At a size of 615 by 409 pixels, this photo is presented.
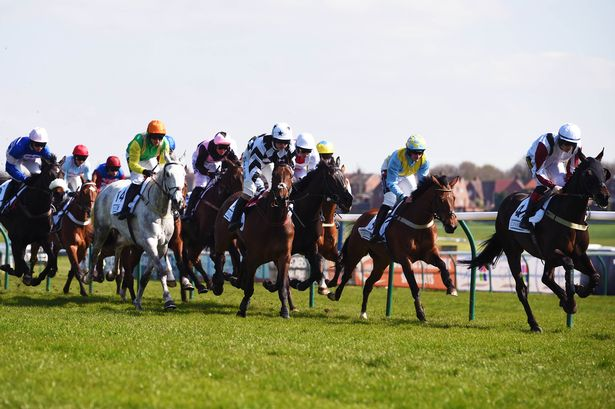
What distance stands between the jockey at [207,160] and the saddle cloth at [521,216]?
198 inches

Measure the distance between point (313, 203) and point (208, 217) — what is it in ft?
8.42

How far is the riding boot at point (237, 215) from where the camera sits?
530 inches

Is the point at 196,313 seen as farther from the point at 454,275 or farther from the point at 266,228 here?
the point at 454,275

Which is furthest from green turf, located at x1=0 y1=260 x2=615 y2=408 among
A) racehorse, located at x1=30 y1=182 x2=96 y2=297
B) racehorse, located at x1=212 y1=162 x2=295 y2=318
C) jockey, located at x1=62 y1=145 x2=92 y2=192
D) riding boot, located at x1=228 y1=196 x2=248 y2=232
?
jockey, located at x1=62 y1=145 x2=92 y2=192

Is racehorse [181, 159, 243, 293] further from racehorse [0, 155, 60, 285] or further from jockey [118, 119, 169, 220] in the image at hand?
racehorse [0, 155, 60, 285]

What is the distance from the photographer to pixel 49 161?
610 inches

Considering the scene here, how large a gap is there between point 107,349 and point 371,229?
629 cm

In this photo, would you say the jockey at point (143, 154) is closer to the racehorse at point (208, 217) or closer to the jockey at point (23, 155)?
the racehorse at point (208, 217)

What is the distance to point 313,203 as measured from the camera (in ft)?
44.6

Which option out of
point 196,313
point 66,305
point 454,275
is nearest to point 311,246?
point 196,313

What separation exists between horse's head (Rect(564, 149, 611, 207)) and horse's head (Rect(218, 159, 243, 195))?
5314 millimetres

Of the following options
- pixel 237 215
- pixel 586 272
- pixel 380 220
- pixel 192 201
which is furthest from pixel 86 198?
pixel 586 272

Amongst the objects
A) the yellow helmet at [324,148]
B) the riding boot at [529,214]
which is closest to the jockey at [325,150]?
the yellow helmet at [324,148]

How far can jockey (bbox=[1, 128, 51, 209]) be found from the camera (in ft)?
51.2
